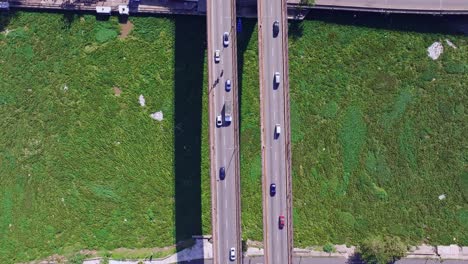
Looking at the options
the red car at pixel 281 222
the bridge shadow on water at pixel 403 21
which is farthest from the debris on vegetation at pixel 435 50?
the red car at pixel 281 222

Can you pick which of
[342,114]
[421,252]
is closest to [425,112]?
[342,114]

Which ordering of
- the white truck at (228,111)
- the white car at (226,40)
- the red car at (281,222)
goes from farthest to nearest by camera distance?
the white car at (226,40) < the red car at (281,222) < the white truck at (228,111)

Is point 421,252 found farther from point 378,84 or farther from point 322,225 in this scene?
point 378,84

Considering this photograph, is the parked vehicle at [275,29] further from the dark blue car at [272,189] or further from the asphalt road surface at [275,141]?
the dark blue car at [272,189]

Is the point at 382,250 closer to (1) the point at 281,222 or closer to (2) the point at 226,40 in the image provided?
(1) the point at 281,222

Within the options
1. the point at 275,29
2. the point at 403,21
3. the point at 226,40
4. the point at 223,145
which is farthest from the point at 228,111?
the point at 403,21

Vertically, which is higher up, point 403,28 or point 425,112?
point 403,28
